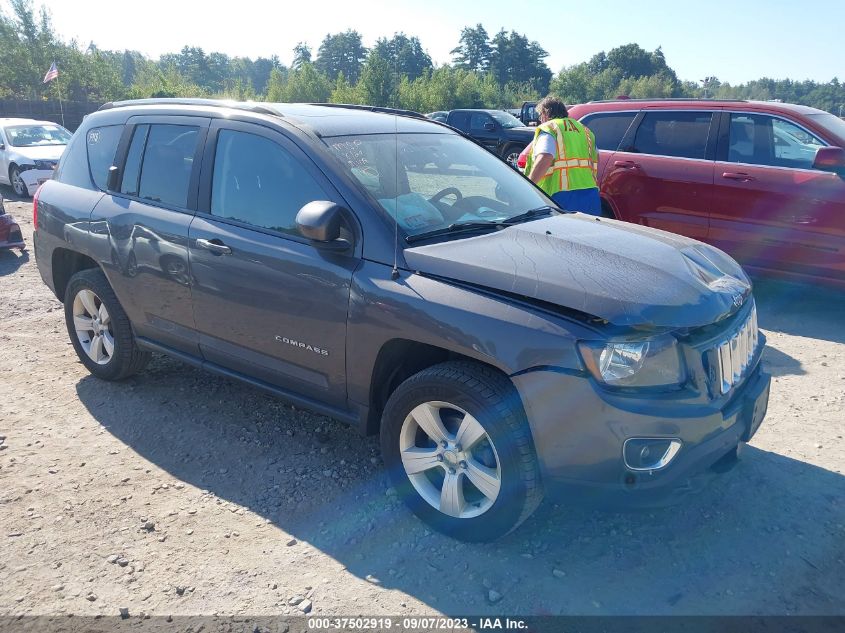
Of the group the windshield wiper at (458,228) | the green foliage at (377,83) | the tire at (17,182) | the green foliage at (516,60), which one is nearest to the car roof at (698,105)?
the windshield wiper at (458,228)

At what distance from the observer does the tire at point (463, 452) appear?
2.69 metres

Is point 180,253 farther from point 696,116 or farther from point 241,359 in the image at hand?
point 696,116

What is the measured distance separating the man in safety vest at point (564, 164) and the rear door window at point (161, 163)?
2884 millimetres

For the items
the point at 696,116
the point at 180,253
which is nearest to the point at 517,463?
the point at 180,253

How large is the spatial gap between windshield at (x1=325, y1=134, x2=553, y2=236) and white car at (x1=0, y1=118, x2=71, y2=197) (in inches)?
456

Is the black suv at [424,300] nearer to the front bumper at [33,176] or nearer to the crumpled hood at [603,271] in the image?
the crumpled hood at [603,271]

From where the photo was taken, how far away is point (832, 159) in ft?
19.2

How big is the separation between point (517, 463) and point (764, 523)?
4.44 feet

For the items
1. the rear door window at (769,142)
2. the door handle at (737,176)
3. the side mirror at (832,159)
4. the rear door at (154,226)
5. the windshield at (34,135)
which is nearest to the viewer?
the rear door at (154,226)

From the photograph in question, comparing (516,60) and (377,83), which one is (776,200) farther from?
(516,60)

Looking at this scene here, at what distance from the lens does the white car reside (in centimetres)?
1326

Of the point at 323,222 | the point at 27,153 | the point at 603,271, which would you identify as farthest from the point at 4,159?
the point at 603,271

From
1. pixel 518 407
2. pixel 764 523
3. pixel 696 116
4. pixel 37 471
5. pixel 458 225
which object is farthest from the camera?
pixel 696 116

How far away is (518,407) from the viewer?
8.88ft
